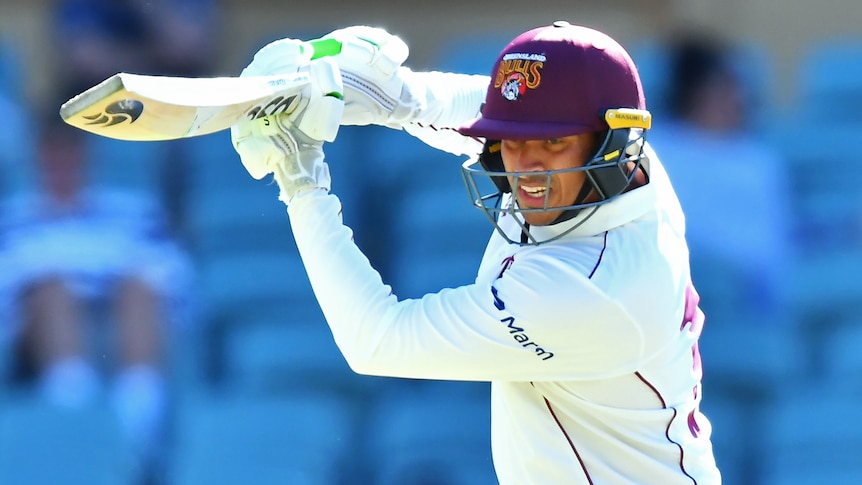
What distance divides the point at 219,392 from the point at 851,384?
2294mm

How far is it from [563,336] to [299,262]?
Answer: 2.90 m

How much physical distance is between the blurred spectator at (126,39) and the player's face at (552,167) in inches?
129

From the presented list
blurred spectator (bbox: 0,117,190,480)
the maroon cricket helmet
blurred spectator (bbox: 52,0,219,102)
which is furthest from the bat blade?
blurred spectator (bbox: 52,0,219,102)

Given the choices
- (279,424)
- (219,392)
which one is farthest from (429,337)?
(219,392)

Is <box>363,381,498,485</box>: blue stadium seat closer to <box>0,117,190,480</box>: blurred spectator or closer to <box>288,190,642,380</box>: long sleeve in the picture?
<box>0,117,190,480</box>: blurred spectator

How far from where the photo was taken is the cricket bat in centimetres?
198

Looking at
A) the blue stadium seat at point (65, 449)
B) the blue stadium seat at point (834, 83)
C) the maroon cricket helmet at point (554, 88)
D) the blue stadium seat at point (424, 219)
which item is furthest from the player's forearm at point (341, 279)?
the blue stadium seat at point (834, 83)

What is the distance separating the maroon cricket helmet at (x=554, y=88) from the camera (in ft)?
7.08

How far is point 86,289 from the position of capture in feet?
15.8

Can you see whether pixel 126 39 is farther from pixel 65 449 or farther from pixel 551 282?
pixel 551 282

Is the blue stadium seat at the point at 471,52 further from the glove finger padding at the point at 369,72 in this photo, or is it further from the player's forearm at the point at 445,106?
the glove finger padding at the point at 369,72

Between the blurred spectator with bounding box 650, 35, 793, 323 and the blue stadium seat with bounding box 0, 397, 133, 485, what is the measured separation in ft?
7.07

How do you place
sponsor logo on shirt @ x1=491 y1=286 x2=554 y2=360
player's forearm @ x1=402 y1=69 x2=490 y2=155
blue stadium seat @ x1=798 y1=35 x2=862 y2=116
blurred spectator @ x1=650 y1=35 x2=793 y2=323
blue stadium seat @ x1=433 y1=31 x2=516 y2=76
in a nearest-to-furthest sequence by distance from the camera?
sponsor logo on shirt @ x1=491 y1=286 x2=554 y2=360 → player's forearm @ x1=402 y1=69 x2=490 y2=155 → blurred spectator @ x1=650 y1=35 x2=793 y2=323 → blue stadium seat @ x1=433 y1=31 x2=516 y2=76 → blue stadium seat @ x1=798 y1=35 x2=862 y2=116

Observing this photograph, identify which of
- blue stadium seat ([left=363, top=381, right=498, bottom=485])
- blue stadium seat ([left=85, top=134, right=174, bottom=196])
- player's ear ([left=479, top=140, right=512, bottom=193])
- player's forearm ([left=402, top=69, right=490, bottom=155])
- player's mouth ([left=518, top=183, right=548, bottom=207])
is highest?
player's forearm ([left=402, top=69, right=490, bottom=155])
